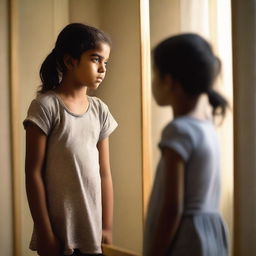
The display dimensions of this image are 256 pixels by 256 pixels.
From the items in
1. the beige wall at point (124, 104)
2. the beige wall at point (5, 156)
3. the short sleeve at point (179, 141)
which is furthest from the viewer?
the beige wall at point (5, 156)

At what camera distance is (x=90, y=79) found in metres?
0.94

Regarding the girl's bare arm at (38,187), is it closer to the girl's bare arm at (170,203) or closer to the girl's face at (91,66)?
the girl's face at (91,66)

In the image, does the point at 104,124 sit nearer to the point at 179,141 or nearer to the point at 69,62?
the point at 69,62

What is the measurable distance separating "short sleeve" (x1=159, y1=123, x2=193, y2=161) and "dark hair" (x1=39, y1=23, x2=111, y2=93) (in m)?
0.38

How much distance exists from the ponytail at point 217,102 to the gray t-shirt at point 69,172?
1.26ft

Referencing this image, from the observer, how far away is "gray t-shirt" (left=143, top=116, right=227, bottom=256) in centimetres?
63

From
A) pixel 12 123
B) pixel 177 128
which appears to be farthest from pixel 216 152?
pixel 12 123

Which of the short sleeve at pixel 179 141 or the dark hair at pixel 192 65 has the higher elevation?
the dark hair at pixel 192 65

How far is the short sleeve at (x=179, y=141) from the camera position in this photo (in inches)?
24.6

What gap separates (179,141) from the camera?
2.06ft

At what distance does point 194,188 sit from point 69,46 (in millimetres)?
478

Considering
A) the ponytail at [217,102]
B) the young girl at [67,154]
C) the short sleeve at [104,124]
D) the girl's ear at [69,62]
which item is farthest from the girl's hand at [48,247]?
the ponytail at [217,102]

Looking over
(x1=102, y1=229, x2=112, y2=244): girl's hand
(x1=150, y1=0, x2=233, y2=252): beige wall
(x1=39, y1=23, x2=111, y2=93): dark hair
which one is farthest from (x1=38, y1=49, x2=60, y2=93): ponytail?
(x1=102, y1=229, x2=112, y2=244): girl's hand

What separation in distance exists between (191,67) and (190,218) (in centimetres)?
24
